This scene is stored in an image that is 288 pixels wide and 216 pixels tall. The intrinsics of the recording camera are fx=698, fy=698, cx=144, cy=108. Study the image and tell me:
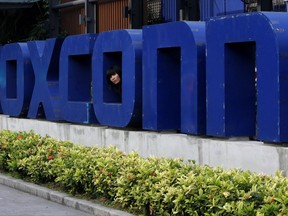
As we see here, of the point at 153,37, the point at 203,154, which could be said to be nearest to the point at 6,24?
the point at 153,37

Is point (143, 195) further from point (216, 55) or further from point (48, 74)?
point (48, 74)

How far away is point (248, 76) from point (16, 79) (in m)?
8.49

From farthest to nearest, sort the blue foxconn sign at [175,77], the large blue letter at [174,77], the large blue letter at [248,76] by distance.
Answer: the large blue letter at [174,77] < the blue foxconn sign at [175,77] < the large blue letter at [248,76]

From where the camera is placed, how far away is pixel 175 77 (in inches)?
467

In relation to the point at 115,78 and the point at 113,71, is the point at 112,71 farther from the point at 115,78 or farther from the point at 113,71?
the point at 115,78

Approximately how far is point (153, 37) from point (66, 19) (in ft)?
42.1

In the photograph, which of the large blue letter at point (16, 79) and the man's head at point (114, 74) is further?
the large blue letter at point (16, 79)

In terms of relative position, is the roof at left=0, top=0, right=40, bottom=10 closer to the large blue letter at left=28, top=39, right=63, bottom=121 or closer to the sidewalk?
the large blue letter at left=28, top=39, right=63, bottom=121

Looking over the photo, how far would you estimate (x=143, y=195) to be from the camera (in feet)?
29.1

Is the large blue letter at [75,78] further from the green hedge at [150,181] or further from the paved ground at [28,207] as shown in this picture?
the paved ground at [28,207]

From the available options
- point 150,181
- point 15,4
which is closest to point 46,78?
point 150,181

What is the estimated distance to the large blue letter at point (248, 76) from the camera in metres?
9.09

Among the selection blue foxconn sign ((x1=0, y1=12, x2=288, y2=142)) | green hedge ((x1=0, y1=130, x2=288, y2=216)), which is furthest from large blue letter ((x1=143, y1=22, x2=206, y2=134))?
green hedge ((x1=0, y1=130, x2=288, y2=216))

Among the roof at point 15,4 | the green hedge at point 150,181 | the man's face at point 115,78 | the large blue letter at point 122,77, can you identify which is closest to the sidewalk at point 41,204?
the green hedge at point 150,181
